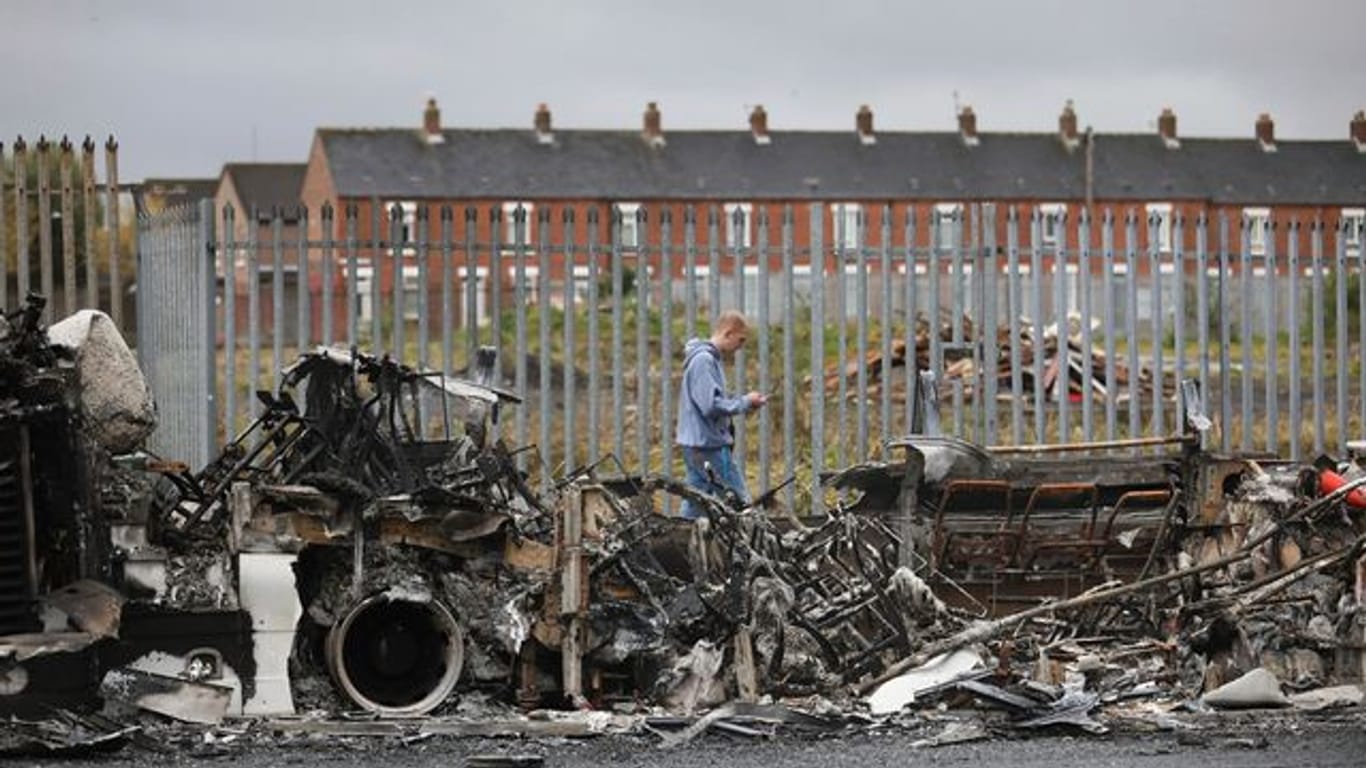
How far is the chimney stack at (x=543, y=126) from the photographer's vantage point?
73188mm

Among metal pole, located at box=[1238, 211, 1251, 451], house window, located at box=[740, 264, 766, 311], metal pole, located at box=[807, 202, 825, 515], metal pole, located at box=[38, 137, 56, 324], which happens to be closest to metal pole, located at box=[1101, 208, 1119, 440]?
metal pole, located at box=[1238, 211, 1251, 451]

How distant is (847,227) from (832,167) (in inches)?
2216

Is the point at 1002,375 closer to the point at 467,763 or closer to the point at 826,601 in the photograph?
the point at 826,601

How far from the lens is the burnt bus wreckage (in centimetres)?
1150

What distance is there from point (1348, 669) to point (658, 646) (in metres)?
3.42

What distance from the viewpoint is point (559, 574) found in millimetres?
12188

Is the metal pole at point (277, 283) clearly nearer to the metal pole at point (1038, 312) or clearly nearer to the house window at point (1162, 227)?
the metal pole at point (1038, 312)

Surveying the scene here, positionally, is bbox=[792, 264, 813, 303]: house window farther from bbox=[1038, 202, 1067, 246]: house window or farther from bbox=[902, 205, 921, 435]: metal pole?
bbox=[1038, 202, 1067, 246]: house window

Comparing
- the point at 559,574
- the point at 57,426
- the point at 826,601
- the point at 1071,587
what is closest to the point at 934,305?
the point at 1071,587

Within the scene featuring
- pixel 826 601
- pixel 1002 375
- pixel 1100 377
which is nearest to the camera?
pixel 826 601

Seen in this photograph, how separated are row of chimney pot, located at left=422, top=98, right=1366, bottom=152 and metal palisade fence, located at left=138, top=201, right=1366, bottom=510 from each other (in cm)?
5325

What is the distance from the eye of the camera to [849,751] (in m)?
10.7

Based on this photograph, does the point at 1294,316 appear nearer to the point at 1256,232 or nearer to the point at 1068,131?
the point at 1256,232

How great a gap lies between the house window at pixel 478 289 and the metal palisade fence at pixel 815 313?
0.04 metres
